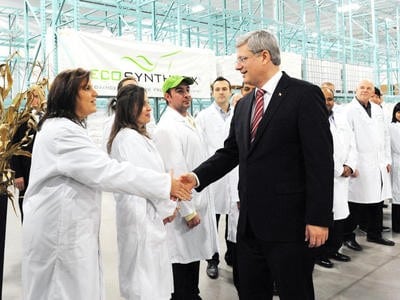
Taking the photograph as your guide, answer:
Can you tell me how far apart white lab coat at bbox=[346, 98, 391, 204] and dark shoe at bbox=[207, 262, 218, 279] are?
1567 mm

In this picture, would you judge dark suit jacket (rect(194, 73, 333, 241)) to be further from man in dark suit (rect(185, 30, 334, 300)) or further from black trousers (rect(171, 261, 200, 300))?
black trousers (rect(171, 261, 200, 300))

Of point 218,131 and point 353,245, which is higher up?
point 218,131

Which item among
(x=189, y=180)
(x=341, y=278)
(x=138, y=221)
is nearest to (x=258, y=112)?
(x=189, y=180)

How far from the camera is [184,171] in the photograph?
7.65 ft

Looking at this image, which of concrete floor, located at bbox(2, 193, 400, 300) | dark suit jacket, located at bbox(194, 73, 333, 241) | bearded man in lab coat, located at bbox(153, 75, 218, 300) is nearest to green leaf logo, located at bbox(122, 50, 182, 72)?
concrete floor, located at bbox(2, 193, 400, 300)

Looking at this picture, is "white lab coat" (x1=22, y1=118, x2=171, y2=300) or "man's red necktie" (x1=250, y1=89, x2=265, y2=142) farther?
"man's red necktie" (x1=250, y1=89, x2=265, y2=142)

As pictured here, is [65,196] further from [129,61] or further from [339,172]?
[129,61]

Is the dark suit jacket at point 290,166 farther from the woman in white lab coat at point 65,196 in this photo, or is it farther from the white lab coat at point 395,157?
the white lab coat at point 395,157

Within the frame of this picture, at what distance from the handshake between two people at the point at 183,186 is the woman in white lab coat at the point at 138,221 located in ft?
0.45

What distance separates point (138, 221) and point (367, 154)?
108 inches

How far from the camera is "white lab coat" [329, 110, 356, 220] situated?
9.76ft

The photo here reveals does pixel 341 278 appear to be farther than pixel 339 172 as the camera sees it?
Yes

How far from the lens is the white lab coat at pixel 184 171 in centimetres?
233

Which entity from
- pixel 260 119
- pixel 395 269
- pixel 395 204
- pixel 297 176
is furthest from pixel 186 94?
pixel 395 204
